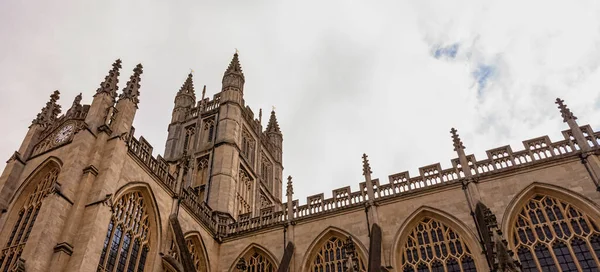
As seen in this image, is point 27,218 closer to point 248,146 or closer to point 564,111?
point 248,146

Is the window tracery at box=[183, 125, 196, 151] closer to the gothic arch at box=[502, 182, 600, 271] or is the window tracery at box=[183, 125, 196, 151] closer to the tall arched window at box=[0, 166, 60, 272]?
the tall arched window at box=[0, 166, 60, 272]

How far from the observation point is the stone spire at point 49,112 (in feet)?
58.5

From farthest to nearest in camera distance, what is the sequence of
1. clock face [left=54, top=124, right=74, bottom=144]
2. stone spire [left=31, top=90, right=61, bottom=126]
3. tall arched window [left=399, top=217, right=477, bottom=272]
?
stone spire [left=31, top=90, right=61, bottom=126], clock face [left=54, top=124, right=74, bottom=144], tall arched window [left=399, top=217, right=477, bottom=272]

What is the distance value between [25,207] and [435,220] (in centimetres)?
1498

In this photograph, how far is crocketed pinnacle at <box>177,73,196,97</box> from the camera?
33.4 meters

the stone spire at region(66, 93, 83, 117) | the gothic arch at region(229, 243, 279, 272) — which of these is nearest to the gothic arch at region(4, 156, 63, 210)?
the stone spire at region(66, 93, 83, 117)

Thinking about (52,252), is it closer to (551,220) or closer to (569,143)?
(551,220)

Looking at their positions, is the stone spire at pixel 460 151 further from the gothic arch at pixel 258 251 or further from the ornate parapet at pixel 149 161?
the ornate parapet at pixel 149 161

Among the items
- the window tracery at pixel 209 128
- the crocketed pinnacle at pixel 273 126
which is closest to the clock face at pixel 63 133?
the window tracery at pixel 209 128

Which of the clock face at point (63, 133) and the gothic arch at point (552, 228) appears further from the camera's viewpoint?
the clock face at point (63, 133)

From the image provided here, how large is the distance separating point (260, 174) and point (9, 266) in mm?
18512

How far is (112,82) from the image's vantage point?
1700 centimetres

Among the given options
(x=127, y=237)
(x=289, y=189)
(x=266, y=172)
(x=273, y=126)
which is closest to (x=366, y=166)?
(x=289, y=189)

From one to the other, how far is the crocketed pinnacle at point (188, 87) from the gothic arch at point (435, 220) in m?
22.0
